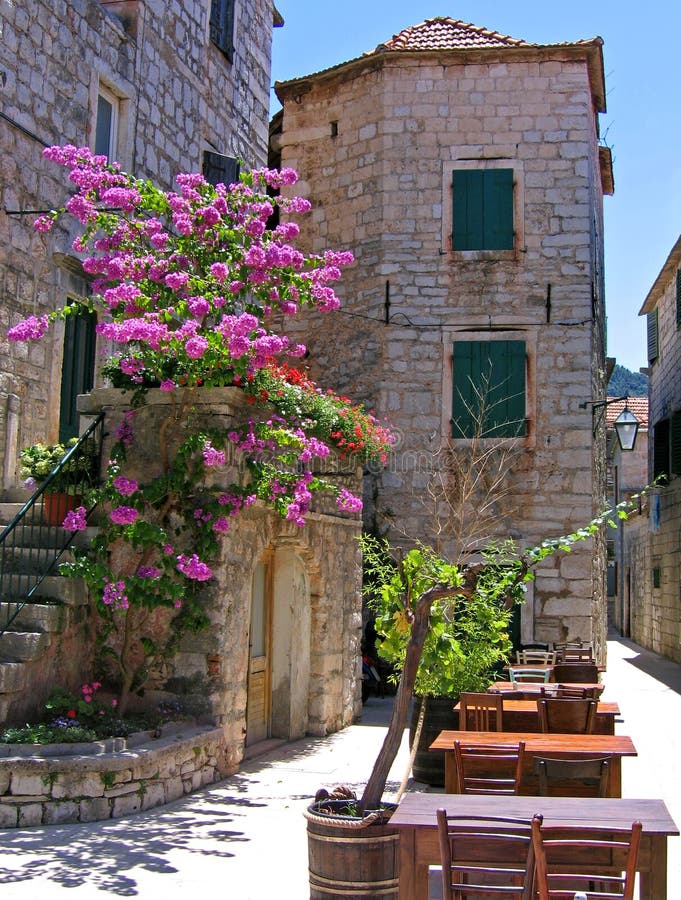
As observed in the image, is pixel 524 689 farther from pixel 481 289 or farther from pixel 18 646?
pixel 481 289

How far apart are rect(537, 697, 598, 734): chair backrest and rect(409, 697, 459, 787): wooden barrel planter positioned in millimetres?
1173

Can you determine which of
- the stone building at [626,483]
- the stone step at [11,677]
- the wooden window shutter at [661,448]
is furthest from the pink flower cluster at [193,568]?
the stone building at [626,483]

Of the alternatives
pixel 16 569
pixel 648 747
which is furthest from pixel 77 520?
pixel 648 747

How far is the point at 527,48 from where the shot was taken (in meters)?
14.9

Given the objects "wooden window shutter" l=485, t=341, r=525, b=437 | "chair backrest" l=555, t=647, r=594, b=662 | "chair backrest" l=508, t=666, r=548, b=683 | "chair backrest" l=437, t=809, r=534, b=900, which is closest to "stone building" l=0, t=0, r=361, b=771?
"chair backrest" l=508, t=666, r=548, b=683

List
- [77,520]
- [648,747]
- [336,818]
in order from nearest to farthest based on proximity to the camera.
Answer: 1. [336,818]
2. [77,520]
3. [648,747]

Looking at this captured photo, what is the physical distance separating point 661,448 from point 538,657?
851 centimetres

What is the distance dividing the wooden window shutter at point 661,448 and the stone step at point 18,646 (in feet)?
48.7

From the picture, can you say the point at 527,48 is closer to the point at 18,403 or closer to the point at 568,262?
the point at 568,262

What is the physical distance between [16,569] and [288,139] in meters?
10.4

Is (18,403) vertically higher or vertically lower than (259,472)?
higher

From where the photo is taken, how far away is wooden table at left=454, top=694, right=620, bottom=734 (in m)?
7.43

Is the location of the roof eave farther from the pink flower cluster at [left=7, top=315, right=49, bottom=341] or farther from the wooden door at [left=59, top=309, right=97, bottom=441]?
the pink flower cluster at [left=7, top=315, right=49, bottom=341]

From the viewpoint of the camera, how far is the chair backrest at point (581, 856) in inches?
135
